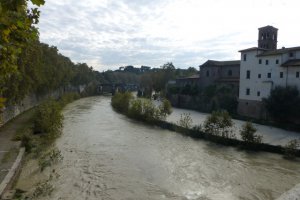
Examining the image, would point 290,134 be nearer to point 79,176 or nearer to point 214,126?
point 214,126

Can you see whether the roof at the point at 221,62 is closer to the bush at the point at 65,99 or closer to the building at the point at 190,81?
the building at the point at 190,81

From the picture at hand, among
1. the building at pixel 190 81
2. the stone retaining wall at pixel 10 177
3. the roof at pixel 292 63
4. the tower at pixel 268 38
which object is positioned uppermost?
the tower at pixel 268 38

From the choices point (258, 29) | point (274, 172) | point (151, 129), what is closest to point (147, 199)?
point (274, 172)

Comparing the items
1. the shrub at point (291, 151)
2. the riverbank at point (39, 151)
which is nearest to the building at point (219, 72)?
the shrub at point (291, 151)

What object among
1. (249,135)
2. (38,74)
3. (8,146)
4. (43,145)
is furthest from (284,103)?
(8,146)

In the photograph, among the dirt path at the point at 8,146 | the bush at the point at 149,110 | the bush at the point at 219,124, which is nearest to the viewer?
the dirt path at the point at 8,146

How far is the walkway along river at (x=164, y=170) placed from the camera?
454 inches

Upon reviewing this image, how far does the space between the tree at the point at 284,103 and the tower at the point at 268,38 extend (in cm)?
1370

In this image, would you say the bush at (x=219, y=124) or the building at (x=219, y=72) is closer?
the bush at (x=219, y=124)

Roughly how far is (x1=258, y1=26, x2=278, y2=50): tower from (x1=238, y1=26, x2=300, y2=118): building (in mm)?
6844

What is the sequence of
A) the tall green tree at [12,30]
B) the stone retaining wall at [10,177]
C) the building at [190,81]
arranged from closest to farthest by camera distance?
1. the tall green tree at [12,30]
2. the stone retaining wall at [10,177]
3. the building at [190,81]

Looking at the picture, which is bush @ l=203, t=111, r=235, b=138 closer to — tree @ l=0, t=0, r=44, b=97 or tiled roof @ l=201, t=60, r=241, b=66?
tree @ l=0, t=0, r=44, b=97

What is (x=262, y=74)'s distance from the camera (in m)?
33.1

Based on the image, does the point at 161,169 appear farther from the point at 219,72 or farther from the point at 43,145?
the point at 219,72
